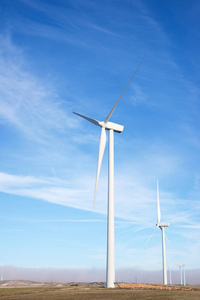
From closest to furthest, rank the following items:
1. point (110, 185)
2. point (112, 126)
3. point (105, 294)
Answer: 1. point (105, 294)
2. point (110, 185)
3. point (112, 126)

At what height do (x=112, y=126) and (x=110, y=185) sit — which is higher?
(x=112, y=126)

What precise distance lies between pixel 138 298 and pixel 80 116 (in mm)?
36678

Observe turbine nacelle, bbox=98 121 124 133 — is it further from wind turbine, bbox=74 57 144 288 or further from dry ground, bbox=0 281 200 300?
dry ground, bbox=0 281 200 300

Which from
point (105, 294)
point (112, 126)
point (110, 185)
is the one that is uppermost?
point (112, 126)

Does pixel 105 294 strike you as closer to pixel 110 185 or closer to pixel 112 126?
pixel 110 185

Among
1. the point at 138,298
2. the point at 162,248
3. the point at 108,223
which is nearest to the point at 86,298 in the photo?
the point at 138,298

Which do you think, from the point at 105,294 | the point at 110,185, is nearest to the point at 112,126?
the point at 110,185

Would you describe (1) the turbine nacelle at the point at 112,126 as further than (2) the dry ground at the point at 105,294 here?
Yes

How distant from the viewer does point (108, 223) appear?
52844 millimetres

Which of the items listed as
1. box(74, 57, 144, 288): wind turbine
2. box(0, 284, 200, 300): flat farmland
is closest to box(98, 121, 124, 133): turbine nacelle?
box(74, 57, 144, 288): wind turbine

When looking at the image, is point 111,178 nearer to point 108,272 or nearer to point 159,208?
point 108,272

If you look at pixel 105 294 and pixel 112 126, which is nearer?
pixel 105 294

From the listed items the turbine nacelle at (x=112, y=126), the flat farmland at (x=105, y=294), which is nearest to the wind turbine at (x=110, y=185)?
the turbine nacelle at (x=112, y=126)

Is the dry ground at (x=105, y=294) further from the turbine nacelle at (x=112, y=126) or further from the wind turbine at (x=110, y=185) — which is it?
the turbine nacelle at (x=112, y=126)
